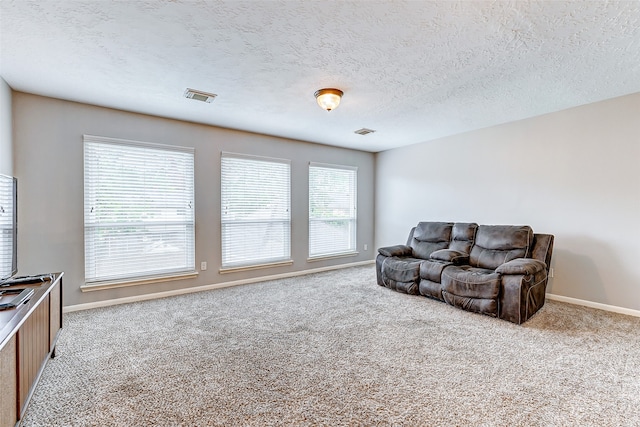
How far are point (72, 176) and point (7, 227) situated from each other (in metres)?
1.50

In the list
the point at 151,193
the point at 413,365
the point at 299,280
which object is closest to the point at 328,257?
the point at 299,280

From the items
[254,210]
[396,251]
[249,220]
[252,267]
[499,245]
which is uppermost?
[254,210]

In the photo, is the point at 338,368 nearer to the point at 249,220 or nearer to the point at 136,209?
the point at 249,220

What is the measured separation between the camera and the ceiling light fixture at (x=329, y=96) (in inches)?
122

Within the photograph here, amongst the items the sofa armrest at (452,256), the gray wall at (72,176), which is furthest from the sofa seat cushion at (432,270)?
the gray wall at (72,176)

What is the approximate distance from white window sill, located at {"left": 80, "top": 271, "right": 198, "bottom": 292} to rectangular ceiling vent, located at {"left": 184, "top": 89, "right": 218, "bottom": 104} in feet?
7.73

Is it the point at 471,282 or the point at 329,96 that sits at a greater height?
the point at 329,96

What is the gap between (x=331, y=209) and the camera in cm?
583

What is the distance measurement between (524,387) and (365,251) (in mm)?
4426

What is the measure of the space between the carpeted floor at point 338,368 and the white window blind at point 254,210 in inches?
52.1

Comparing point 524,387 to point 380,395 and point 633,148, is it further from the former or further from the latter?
point 633,148

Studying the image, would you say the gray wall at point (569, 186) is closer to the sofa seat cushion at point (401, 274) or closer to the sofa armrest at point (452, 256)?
the sofa armrest at point (452, 256)

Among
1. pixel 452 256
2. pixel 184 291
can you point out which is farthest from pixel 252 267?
pixel 452 256

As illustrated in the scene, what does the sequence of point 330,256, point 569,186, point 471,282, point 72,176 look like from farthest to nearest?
point 330,256
point 569,186
point 72,176
point 471,282
